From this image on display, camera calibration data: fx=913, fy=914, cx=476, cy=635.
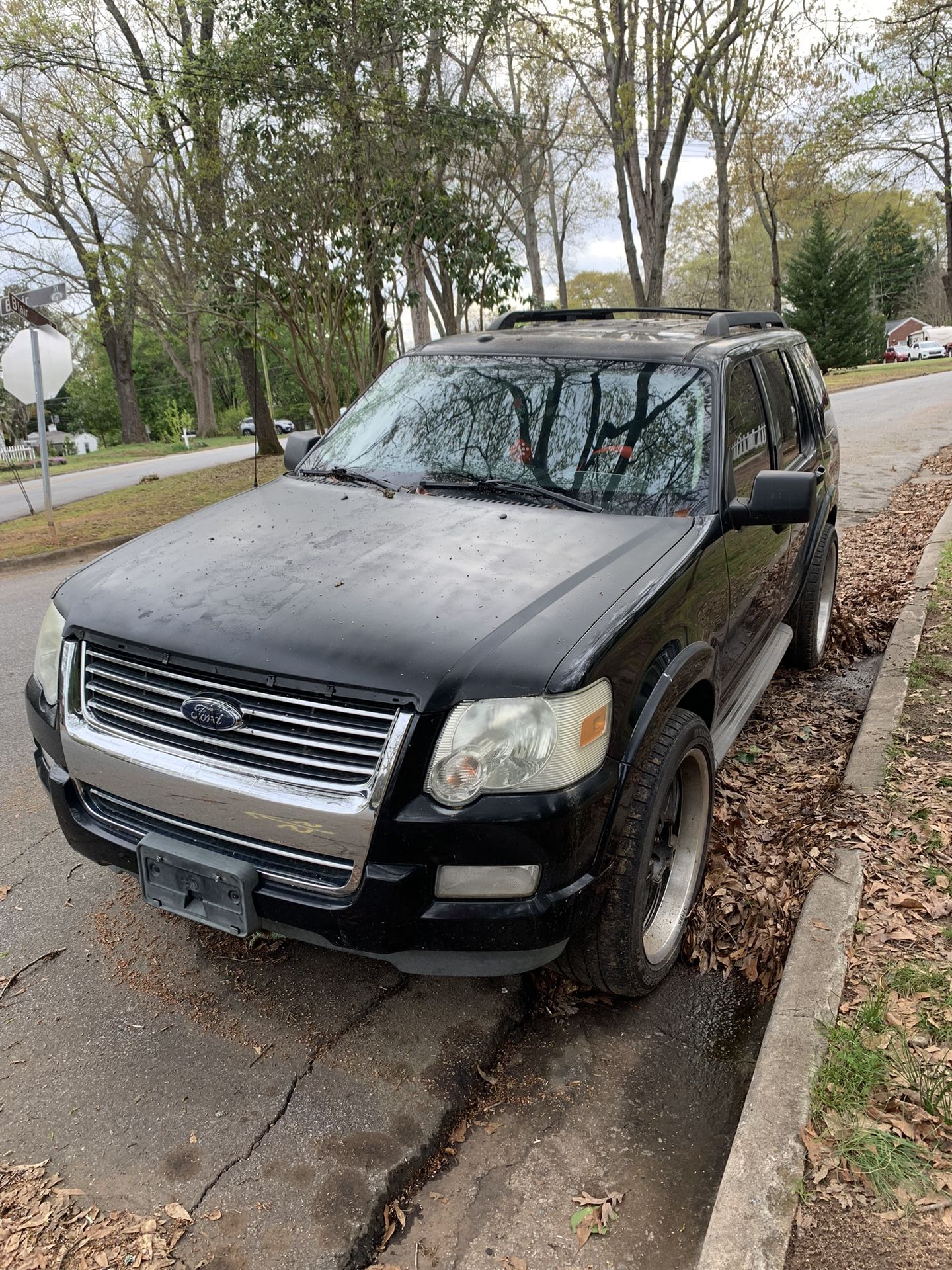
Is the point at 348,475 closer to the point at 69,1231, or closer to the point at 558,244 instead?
the point at 69,1231

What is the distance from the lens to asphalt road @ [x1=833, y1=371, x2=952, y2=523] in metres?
11.6

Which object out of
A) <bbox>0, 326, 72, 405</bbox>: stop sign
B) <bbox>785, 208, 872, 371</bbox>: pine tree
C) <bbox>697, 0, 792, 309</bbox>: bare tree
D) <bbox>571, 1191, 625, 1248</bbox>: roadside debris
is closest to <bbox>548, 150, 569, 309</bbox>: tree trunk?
<bbox>785, 208, 872, 371</bbox>: pine tree

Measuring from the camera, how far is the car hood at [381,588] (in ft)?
7.26

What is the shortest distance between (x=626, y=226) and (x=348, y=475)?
15.7 m

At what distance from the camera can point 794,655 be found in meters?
5.35

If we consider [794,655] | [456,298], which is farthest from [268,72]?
[794,655]

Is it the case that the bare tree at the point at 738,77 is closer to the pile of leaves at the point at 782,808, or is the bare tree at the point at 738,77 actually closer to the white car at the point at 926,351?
the pile of leaves at the point at 782,808

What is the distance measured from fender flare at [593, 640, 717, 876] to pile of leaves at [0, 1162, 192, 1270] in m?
1.30

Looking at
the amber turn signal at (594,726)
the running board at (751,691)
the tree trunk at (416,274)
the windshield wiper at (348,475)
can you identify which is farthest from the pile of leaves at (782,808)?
the tree trunk at (416,274)

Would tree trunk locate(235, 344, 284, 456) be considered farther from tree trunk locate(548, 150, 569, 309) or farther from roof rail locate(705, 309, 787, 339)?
tree trunk locate(548, 150, 569, 309)

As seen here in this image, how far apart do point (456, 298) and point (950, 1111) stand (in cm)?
1354

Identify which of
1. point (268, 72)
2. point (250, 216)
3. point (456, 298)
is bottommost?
point (456, 298)

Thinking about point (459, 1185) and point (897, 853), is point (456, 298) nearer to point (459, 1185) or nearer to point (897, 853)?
point (897, 853)

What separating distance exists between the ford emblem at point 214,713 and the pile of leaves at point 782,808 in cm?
176
